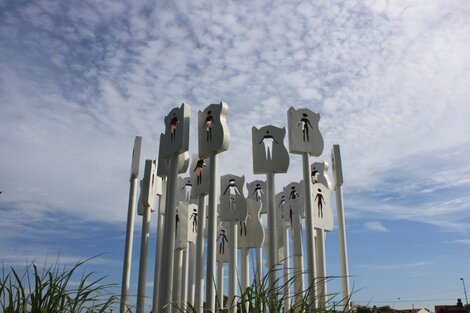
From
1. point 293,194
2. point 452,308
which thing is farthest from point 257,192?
point 452,308

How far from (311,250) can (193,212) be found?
4678 mm

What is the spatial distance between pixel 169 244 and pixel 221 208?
2.87 metres

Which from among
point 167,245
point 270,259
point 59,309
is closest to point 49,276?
point 59,309

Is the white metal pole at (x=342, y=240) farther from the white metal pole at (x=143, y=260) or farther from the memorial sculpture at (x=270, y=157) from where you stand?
the white metal pole at (x=143, y=260)

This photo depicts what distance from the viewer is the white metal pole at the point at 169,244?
359 inches

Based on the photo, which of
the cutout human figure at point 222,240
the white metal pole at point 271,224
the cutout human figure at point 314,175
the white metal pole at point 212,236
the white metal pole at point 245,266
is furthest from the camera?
the cutout human figure at point 222,240

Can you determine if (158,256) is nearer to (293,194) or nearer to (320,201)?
(293,194)

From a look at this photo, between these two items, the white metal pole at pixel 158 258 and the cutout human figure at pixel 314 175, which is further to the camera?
the cutout human figure at pixel 314 175

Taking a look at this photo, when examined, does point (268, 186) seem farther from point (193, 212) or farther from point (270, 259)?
point (193, 212)

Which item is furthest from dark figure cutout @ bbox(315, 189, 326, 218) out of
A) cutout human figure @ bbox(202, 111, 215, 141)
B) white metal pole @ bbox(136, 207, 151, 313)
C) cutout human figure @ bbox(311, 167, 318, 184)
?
white metal pole @ bbox(136, 207, 151, 313)

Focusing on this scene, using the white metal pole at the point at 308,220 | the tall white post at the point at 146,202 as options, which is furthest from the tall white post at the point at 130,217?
the white metal pole at the point at 308,220

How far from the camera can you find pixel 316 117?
38.6 feet

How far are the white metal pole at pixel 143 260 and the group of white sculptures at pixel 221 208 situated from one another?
1.0 inches

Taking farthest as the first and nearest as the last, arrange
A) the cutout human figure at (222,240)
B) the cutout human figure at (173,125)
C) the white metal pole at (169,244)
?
the cutout human figure at (222,240)
the cutout human figure at (173,125)
the white metal pole at (169,244)
